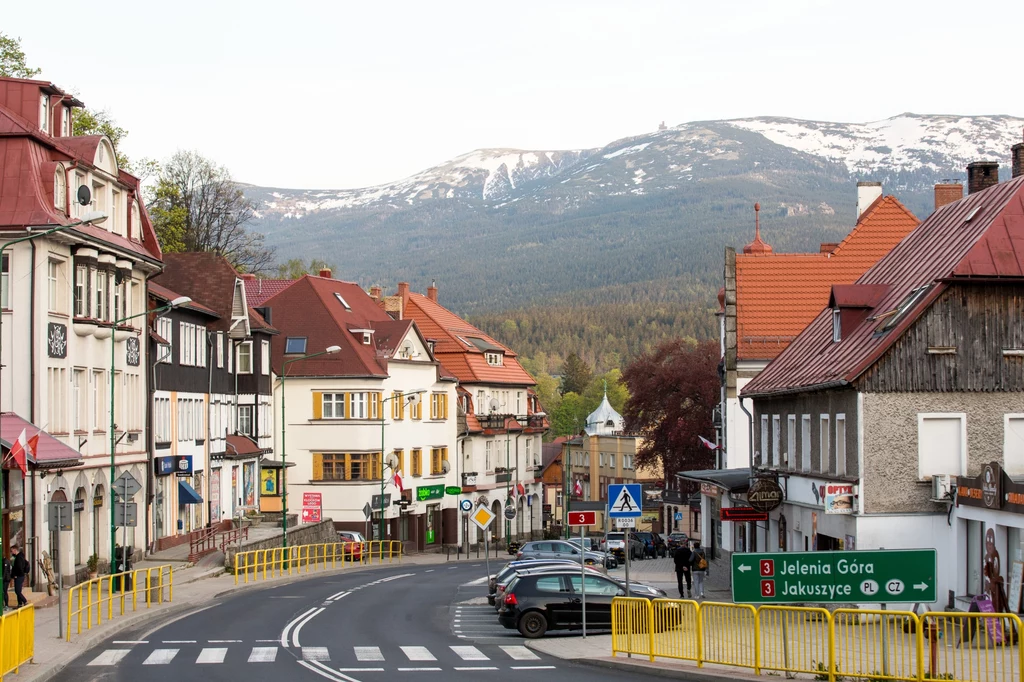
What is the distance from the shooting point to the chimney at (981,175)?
39.5m

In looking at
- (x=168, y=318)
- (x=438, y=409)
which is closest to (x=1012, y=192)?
(x=168, y=318)

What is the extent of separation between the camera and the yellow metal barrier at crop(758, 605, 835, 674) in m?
21.1

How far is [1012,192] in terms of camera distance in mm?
32625

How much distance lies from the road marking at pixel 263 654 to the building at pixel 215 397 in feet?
80.1

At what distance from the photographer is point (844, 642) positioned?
20.6 metres

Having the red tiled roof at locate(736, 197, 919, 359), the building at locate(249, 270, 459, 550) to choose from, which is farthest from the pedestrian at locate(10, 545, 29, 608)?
the building at locate(249, 270, 459, 550)

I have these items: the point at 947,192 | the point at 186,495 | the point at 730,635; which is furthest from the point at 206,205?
the point at 730,635

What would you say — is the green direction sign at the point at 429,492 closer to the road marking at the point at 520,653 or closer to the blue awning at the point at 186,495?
the blue awning at the point at 186,495

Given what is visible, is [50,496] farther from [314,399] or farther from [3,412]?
[314,399]

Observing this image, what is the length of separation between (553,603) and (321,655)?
5574mm

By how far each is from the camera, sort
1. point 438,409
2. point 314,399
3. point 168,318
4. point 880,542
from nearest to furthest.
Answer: point 880,542, point 168,318, point 314,399, point 438,409

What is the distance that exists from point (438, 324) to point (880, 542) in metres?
65.2

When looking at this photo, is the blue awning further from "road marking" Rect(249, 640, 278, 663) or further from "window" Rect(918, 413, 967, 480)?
"window" Rect(918, 413, 967, 480)

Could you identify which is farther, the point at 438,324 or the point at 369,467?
the point at 438,324
